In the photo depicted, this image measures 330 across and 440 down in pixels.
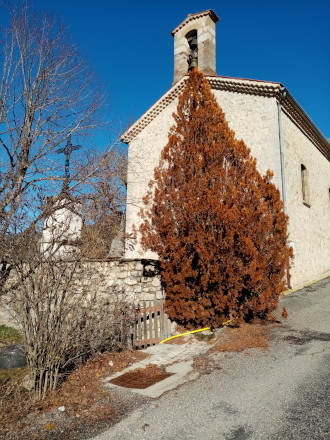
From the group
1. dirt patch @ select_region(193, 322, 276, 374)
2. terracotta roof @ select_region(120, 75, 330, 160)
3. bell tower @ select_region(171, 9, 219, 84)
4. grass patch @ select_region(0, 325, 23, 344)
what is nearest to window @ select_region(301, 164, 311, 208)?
terracotta roof @ select_region(120, 75, 330, 160)

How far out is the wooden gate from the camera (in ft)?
21.4

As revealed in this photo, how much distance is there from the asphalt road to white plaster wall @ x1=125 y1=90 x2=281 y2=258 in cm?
573

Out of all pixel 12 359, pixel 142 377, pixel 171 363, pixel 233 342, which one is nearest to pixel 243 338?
pixel 233 342

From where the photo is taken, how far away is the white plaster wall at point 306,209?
10289mm

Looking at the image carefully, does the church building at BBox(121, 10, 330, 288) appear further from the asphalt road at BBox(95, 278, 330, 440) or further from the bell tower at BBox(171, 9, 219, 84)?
the asphalt road at BBox(95, 278, 330, 440)

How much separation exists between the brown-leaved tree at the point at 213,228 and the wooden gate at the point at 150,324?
292 mm

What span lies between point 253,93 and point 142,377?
9403 mm

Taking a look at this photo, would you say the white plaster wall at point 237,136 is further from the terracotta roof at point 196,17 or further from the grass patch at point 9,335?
the grass patch at point 9,335

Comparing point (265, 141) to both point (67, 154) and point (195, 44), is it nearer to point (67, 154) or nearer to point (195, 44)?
point (195, 44)

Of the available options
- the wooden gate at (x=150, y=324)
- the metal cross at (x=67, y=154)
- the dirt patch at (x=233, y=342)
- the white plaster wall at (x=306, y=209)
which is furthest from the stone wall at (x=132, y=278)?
the white plaster wall at (x=306, y=209)

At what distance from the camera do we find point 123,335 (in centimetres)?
627

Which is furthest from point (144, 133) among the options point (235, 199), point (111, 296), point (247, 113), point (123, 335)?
point (123, 335)

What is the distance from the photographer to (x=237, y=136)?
10.7 metres

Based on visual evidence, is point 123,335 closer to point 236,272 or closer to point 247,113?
point 236,272
